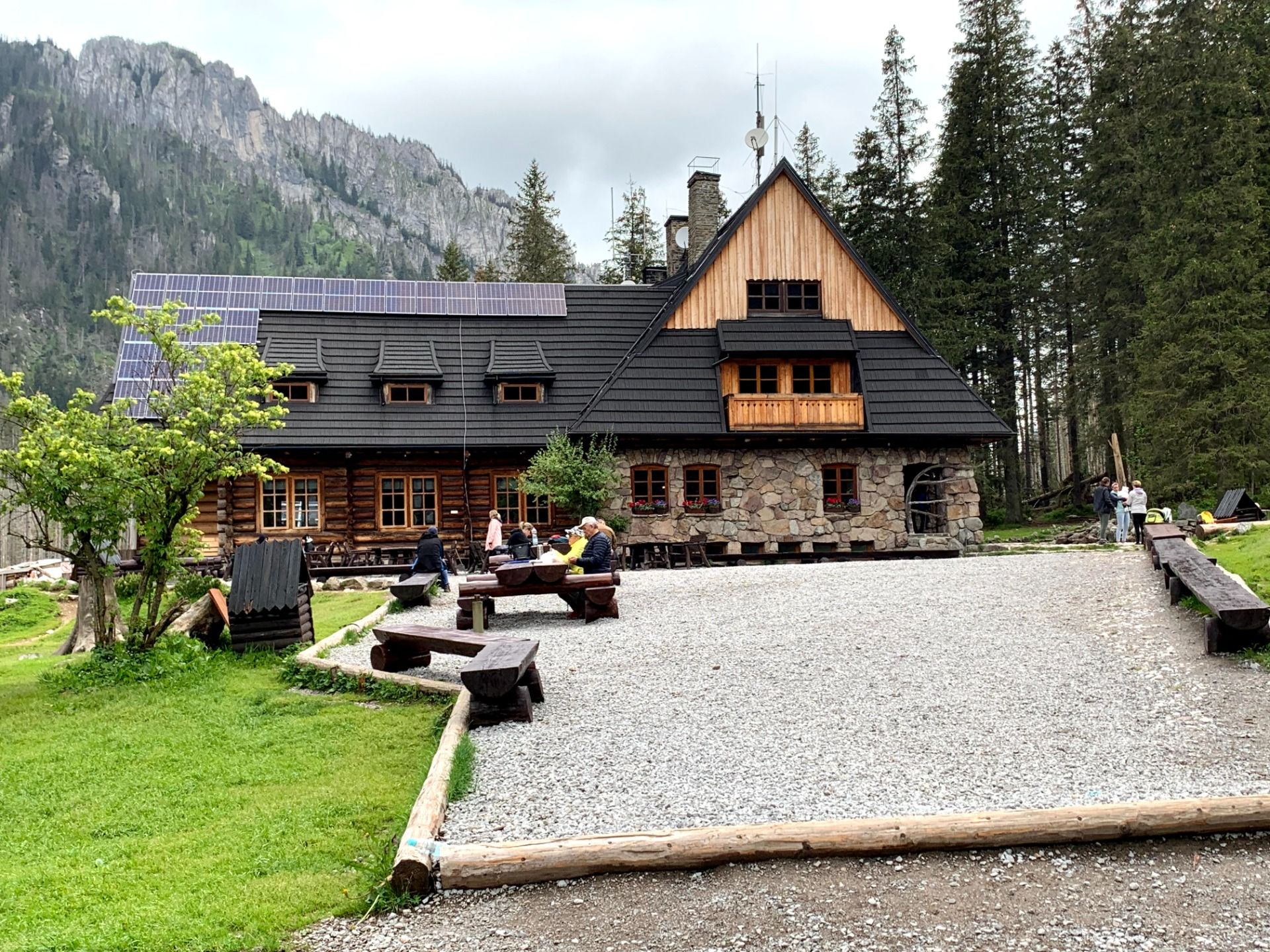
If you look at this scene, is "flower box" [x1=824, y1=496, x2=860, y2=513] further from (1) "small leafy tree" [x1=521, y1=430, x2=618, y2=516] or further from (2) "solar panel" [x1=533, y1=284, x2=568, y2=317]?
(2) "solar panel" [x1=533, y1=284, x2=568, y2=317]

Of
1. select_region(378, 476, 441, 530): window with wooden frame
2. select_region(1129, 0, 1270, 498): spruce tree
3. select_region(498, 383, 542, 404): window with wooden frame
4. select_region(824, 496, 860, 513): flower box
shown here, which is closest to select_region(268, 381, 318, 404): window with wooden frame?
select_region(378, 476, 441, 530): window with wooden frame

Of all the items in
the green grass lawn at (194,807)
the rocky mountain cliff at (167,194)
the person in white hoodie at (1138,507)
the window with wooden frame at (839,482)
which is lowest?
the green grass lawn at (194,807)

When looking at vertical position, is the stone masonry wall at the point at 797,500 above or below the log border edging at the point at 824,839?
above

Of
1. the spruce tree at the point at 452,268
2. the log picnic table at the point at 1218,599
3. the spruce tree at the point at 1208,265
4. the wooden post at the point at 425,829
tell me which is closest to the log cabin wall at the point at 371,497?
the log picnic table at the point at 1218,599

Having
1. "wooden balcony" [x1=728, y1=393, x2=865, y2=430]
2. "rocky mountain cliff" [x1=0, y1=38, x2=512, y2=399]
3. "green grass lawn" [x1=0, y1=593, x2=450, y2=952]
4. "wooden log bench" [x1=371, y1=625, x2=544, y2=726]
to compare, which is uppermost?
"rocky mountain cliff" [x1=0, y1=38, x2=512, y2=399]

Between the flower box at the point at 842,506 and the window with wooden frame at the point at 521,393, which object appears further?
the window with wooden frame at the point at 521,393

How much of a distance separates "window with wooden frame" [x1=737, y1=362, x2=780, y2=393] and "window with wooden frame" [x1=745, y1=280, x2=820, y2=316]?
144cm

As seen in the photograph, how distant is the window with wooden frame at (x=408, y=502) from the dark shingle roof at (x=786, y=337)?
25.5 ft

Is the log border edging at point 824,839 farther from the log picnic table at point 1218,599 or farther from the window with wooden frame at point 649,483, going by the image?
the window with wooden frame at point 649,483

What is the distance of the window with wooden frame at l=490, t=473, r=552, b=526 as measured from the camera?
2341 cm

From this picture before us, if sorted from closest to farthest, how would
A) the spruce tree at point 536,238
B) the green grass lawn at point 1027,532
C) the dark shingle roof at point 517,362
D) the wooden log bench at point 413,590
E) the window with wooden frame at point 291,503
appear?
1. the wooden log bench at point 413,590
2. the window with wooden frame at point 291,503
3. the dark shingle roof at point 517,362
4. the green grass lawn at point 1027,532
5. the spruce tree at point 536,238

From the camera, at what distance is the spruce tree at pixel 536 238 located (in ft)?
147

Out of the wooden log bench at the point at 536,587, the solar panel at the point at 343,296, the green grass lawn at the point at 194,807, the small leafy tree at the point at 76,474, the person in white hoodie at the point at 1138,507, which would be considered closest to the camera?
the green grass lawn at the point at 194,807

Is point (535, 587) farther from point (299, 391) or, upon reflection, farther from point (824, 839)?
point (299, 391)
